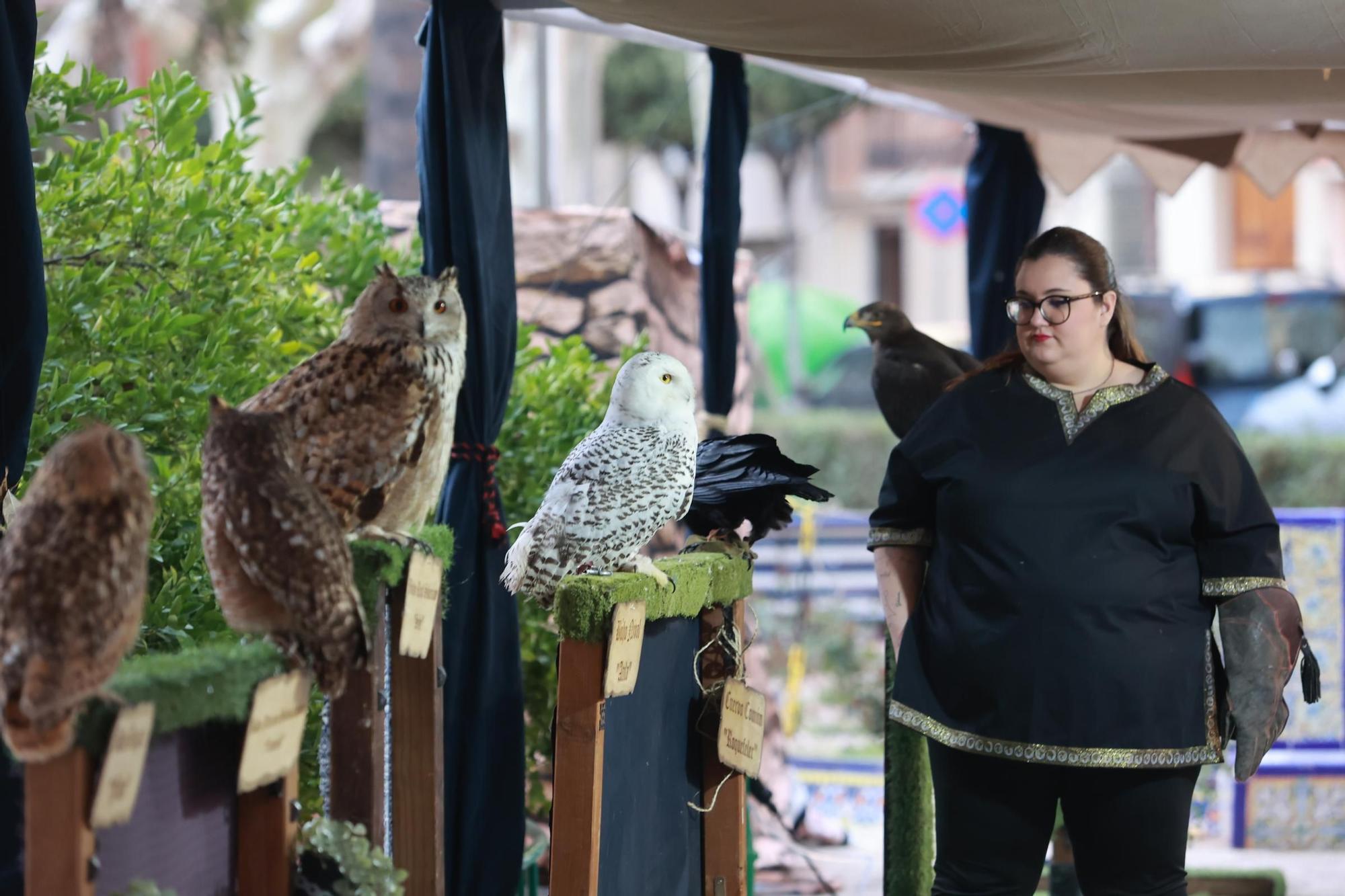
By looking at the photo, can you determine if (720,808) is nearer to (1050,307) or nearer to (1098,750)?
(1098,750)

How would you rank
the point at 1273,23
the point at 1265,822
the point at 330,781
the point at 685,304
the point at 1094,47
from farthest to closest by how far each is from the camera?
1. the point at 685,304
2. the point at 1265,822
3. the point at 1094,47
4. the point at 1273,23
5. the point at 330,781

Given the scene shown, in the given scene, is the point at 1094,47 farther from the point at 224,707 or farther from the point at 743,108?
the point at 224,707

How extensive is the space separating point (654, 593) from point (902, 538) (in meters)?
0.54

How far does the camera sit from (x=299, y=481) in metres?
1.65

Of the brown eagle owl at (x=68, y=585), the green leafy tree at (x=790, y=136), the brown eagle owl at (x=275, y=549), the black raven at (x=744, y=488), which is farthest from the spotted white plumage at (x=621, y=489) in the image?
the green leafy tree at (x=790, y=136)

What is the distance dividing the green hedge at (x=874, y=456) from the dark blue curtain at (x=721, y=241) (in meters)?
5.71

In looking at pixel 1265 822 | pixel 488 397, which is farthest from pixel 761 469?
pixel 1265 822

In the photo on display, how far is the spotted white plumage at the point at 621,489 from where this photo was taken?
7.46ft

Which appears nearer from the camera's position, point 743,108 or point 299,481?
point 299,481

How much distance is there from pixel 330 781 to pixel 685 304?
3.51 meters

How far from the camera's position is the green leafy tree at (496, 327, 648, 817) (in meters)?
3.58

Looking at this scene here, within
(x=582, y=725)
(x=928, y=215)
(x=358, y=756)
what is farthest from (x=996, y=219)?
(x=928, y=215)

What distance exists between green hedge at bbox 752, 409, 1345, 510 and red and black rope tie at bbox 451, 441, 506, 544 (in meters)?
6.61

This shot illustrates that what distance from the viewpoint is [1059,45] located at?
261cm
